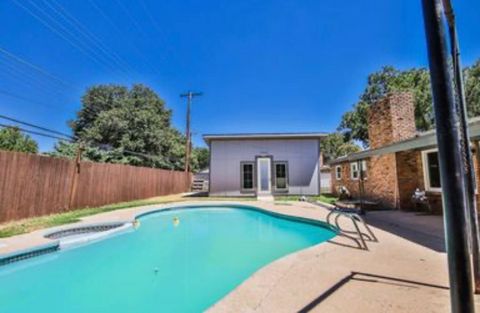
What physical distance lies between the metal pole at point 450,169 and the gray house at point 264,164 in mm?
14088

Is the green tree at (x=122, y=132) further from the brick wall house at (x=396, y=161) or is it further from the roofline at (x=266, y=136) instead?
the brick wall house at (x=396, y=161)

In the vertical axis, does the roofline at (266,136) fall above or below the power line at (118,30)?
below

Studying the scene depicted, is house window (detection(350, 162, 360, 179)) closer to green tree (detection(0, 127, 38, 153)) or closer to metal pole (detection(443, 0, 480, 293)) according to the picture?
metal pole (detection(443, 0, 480, 293))

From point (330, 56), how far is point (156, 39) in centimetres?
842

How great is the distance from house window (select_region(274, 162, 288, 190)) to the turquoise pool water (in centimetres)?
747

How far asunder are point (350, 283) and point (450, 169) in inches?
90.1

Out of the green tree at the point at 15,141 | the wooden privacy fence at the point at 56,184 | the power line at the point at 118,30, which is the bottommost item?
the wooden privacy fence at the point at 56,184

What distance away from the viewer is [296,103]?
19500 millimetres

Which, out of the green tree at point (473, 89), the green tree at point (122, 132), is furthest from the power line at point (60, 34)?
the green tree at point (473, 89)

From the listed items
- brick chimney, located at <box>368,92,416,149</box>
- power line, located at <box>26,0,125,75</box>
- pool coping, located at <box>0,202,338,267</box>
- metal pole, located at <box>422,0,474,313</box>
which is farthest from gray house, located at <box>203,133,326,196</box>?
metal pole, located at <box>422,0,474,313</box>

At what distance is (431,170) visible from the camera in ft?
26.9

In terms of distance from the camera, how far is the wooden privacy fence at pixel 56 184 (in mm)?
7289

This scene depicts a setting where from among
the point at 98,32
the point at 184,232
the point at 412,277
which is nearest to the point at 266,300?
the point at 412,277

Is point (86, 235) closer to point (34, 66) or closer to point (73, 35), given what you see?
point (34, 66)
